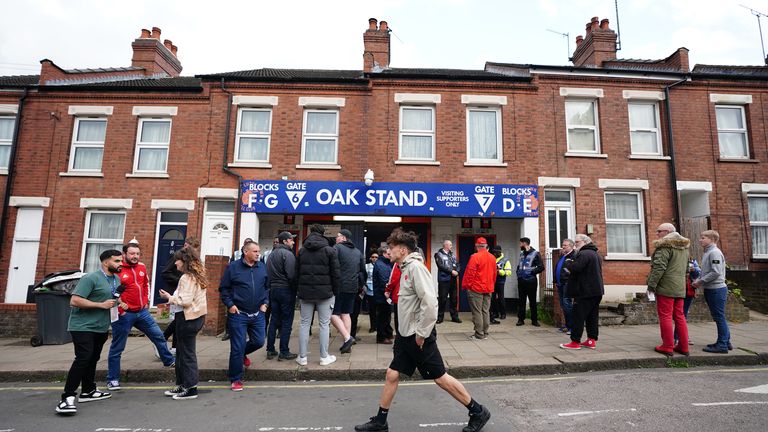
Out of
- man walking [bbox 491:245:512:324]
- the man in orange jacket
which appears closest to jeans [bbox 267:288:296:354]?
the man in orange jacket

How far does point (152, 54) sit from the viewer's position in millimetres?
15391

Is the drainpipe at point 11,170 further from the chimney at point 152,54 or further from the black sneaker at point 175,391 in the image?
the black sneaker at point 175,391

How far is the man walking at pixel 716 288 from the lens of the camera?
620 cm

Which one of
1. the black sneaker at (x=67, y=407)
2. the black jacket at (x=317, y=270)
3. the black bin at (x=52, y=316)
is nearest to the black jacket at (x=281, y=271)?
the black jacket at (x=317, y=270)

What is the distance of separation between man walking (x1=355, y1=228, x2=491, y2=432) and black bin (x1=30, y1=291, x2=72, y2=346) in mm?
7334

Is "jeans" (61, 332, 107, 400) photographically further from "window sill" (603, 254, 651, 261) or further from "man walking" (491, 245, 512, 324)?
"window sill" (603, 254, 651, 261)

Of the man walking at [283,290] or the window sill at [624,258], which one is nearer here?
the man walking at [283,290]

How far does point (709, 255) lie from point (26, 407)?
9.67 metres

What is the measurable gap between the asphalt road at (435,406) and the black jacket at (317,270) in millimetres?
1260

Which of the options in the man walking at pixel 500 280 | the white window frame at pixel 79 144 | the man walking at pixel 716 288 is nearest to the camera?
the man walking at pixel 716 288

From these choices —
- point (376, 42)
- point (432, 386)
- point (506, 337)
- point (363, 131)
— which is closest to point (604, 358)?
point (506, 337)

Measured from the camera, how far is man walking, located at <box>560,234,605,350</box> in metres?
6.39

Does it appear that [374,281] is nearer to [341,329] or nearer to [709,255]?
[341,329]

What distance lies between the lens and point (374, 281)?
24.9 ft
